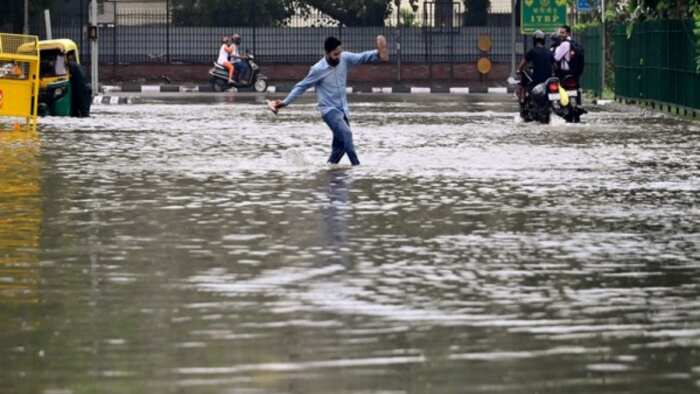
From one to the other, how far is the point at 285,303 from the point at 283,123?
2480cm

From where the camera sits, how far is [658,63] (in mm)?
41688

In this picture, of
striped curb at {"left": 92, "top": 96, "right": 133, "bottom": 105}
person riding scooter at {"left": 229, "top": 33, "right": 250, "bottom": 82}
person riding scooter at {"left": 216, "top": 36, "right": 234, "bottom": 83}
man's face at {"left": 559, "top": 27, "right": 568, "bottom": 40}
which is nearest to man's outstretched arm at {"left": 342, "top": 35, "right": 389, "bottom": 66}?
man's face at {"left": 559, "top": 27, "right": 568, "bottom": 40}

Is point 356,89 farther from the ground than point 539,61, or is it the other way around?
point 539,61

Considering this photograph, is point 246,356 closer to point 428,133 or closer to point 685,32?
point 428,133

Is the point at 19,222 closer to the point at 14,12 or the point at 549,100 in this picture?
the point at 549,100

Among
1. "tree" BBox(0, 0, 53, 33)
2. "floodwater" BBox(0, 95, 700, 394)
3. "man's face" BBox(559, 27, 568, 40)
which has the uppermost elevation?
"tree" BBox(0, 0, 53, 33)

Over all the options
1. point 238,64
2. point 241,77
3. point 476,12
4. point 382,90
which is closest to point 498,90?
point 382,90

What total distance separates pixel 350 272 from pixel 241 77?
4600 cm

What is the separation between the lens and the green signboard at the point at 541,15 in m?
58.8

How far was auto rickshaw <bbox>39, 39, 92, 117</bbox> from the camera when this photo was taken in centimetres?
3797

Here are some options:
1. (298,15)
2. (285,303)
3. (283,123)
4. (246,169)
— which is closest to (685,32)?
(283,123)

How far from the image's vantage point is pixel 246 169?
22.7 m

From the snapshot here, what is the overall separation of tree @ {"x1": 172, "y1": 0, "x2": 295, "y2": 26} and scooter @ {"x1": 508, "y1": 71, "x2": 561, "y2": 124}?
3279 centimetres

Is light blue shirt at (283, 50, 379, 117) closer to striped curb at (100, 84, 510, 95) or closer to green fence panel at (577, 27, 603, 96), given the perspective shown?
green fence panel at (577, 27, 603, 96)
